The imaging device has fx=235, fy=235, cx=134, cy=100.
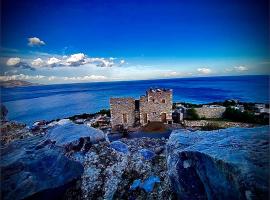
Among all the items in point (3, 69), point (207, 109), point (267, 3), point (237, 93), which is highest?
point (267, 3)

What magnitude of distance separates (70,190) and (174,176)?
1405mm

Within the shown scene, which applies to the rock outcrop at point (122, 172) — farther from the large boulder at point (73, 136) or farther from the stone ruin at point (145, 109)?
the stone ruin at point (145, 109)

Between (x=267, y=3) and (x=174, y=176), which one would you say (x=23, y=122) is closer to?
(x=174, y=176)

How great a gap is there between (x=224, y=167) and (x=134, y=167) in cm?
159

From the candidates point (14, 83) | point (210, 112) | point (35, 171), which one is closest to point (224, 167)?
point (35, 171)

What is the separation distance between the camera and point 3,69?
10.1ft

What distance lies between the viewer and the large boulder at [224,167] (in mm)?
2056

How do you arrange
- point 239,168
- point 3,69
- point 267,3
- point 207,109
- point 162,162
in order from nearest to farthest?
point 239,168
point 267,3
point 3,69
point 162,162
point 207,109

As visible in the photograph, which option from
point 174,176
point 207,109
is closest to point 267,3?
point 174,176

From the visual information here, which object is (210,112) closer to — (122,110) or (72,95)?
A: (122,110)

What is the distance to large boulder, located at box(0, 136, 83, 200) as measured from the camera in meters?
2.69

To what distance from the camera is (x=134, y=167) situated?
3.51 m

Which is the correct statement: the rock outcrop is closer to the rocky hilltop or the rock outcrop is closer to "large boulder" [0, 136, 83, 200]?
the rocky hilltop

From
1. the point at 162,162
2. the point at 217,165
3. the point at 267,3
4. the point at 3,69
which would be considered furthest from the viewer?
the point at 162,162
